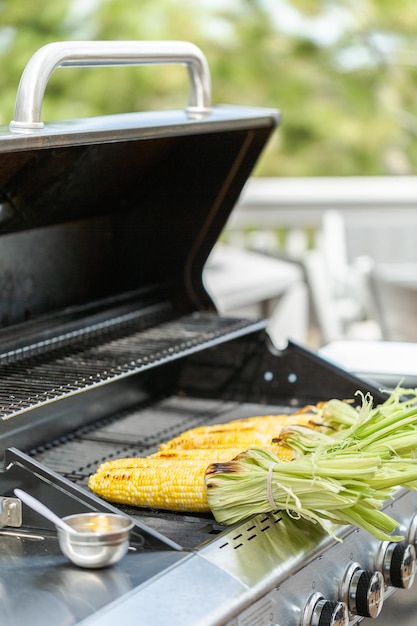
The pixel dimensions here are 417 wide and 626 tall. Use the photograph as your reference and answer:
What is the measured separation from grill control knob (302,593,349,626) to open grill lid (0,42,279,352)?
0.98m

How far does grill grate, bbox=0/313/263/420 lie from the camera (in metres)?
2.02

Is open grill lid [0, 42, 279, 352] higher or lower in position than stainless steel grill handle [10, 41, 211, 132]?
lower

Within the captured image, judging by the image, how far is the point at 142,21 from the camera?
11219 mm

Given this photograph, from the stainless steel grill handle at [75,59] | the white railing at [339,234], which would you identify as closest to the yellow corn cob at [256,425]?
the stainless steel grill handle at [75,59]

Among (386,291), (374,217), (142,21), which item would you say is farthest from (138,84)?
(386,291)

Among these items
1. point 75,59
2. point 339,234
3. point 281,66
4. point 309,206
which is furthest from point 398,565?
Answer: point 281,66

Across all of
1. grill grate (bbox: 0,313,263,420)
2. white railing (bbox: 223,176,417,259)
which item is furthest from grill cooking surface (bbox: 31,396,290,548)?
white railing (bbox: 223,176,417,259)

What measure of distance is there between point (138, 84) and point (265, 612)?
1038cm

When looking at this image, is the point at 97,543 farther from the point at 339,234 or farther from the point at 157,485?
the point at 339,234

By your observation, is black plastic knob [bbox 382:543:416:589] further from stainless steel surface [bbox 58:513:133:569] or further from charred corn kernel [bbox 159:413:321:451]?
stainless steel surface [bbox 58:513:133:569]

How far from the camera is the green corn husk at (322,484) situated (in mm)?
1798

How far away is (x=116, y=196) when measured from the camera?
2725 mm

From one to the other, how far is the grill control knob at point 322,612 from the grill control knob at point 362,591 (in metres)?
0.12

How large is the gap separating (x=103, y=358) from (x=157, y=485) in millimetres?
510
